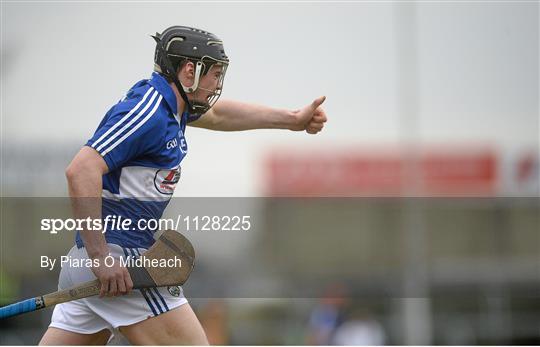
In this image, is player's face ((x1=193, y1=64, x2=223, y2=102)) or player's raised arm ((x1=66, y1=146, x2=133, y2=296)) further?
player's face ((x1=193, y1=64, x2=223, y2=102))

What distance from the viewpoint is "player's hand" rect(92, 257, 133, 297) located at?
4609 millimetres

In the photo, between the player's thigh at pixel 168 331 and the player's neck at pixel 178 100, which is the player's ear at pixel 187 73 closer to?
the player's neck at pixel 178 100

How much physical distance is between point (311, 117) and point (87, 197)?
5.08 feet

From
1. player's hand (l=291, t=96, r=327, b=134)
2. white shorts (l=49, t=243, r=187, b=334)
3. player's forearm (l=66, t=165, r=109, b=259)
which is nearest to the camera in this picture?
player's forearm (l=66, t=165, r=109, b=259)

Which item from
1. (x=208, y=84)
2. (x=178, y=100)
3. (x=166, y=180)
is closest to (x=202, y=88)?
(x=208, y=84)

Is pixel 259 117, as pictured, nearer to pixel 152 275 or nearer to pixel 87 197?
pixel 152 275

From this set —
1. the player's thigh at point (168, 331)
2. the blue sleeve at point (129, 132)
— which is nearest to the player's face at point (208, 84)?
the blue sleeve at point (129, 132)

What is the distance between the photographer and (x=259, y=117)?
5.63 metres

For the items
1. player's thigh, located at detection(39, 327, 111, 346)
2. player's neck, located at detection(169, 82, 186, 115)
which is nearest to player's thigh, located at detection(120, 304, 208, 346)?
player's thigh, located at detection(39, 327, 111, 346)

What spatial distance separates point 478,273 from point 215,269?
5.99 meters

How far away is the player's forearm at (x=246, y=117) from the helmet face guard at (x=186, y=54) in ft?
1.86

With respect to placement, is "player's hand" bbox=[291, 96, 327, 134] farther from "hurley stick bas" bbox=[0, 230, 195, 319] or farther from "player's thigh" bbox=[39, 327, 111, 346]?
"player's thigh" bbox=[39, 327, 111, 346]

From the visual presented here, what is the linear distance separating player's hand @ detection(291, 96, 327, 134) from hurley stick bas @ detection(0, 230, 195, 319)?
103cm

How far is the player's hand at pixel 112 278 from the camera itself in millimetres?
4609
